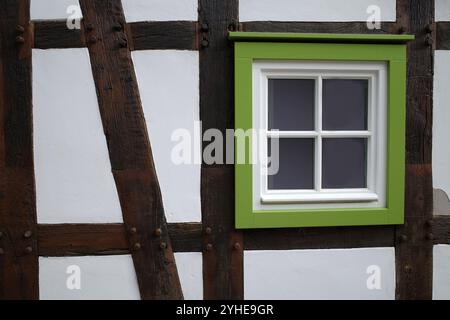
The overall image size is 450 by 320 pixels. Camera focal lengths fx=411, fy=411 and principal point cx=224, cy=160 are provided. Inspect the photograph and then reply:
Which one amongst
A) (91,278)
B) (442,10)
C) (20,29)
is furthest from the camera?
(442,10)


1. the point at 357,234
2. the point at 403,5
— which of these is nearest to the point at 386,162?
the point at 357,234

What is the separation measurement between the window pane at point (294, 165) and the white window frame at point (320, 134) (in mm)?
48

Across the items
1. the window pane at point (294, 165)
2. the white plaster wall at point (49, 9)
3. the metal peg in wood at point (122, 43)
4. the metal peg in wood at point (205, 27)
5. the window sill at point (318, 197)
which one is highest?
the white plaster wall at point (49, 9)

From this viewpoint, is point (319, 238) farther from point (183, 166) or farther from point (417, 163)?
point (183, 166)

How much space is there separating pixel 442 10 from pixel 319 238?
1.56 meters

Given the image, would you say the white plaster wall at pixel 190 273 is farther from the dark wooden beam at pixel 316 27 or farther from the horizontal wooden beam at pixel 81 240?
the dark wooden beam at pixel 316 27

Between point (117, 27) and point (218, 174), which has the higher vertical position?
point (117, 27)

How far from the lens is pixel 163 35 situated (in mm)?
2332

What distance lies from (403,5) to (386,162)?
0.94m

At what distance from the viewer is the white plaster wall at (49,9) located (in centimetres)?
229

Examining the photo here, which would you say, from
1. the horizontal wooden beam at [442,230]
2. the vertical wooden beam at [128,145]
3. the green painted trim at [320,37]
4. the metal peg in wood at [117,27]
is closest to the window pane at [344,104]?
the green painted trim at [320,37]

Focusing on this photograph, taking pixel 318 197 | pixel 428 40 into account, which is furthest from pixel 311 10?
pixel 318 197
